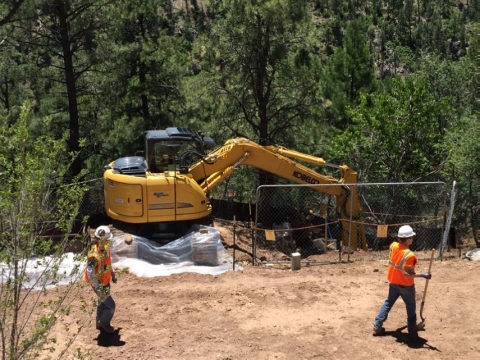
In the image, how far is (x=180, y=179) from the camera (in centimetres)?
1276

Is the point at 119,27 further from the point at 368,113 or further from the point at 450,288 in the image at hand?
the point at 450,288

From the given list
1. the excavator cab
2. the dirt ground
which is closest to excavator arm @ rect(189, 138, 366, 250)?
the excavator cab

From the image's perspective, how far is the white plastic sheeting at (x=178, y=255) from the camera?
1173 centimetres

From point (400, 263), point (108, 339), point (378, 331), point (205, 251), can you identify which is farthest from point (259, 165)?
point (108, 339)

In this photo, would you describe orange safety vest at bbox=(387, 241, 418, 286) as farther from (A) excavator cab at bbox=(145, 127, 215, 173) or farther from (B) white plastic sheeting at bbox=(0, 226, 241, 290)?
(A) excavator cab at bbox=(145, 127, 215, 173)

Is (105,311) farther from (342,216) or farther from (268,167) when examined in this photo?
(342,216)

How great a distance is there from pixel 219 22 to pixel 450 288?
1093 cm

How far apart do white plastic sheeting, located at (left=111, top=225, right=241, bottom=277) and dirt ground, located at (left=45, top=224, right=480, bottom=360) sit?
1.67ft

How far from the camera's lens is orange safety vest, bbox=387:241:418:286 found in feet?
25.5

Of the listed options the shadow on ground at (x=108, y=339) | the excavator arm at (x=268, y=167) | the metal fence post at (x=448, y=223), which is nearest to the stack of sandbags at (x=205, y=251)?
the excavator arm at (x=268, y=167)

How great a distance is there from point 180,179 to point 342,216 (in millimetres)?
4475

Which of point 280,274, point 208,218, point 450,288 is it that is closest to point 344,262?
point 280,274

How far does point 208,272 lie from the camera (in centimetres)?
1148

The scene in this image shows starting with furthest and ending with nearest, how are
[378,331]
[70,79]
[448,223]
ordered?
[70,79] < [448,223] < [378,331]
